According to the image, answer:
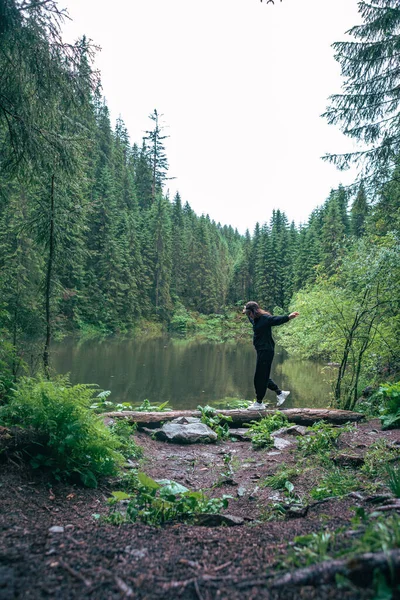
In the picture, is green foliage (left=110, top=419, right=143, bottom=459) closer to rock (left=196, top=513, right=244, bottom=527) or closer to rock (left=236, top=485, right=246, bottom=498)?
rock (left=236, top=485, right=246, bottom=498)

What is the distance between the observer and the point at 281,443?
225 inches

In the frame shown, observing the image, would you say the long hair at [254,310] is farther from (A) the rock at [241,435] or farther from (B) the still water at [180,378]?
(B) the still water at [180,378]

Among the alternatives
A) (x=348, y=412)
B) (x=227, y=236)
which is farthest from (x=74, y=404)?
(x=227, y=236)

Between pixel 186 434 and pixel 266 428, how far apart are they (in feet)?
4.82

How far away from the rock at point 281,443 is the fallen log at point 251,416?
116cm

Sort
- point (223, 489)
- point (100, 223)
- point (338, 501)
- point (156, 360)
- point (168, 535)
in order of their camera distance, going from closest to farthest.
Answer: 1. point (168, 535)
2. point (338, 501)
3. point (223, 489)
4. point (156, 360)
5. point (100, 223)

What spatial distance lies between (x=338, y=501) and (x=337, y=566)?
1712 mm

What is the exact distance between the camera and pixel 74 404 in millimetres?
3590

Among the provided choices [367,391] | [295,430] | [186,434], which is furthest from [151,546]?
[367,391]

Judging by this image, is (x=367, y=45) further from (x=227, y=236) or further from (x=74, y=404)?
(x=227, y=236)

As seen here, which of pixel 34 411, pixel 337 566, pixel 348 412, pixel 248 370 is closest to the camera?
pixel 337 566

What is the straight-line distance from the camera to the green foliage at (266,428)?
5.79m

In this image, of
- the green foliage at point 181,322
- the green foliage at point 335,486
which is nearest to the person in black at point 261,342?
the green foliage at point 335,486

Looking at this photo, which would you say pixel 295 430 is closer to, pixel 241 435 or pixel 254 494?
pixel 241 435
